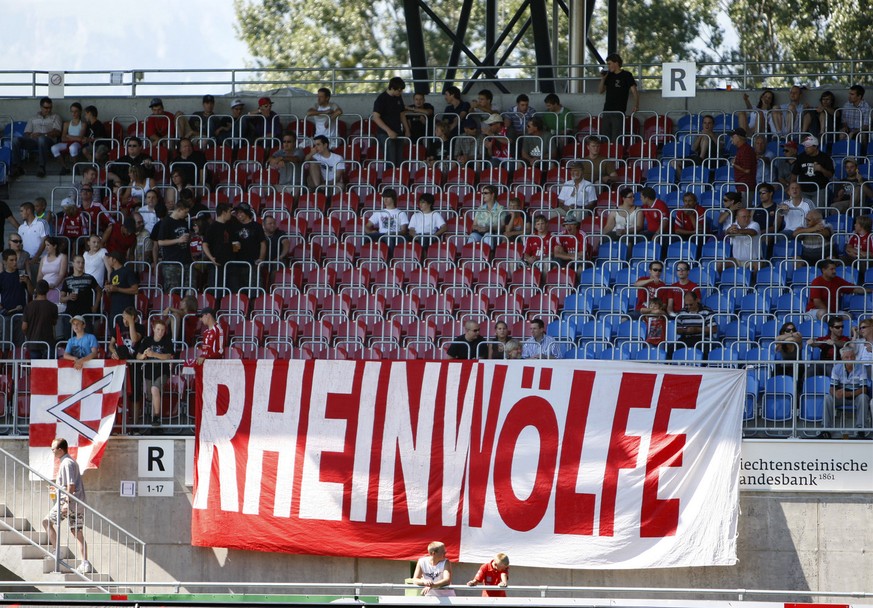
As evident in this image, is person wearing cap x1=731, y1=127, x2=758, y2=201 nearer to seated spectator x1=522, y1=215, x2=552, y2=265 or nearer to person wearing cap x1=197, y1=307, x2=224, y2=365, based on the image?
seated spectator x1=522, y1=215, x2=552, y2=265

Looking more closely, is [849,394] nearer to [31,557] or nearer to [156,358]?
[156,358]

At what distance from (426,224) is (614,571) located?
19.5ft

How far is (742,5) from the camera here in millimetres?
52156

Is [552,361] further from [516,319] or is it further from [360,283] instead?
[360,283]

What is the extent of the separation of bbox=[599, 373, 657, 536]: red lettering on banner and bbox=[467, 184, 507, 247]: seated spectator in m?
4.18

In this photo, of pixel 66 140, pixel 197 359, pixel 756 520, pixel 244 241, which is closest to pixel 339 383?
pixel 197 359

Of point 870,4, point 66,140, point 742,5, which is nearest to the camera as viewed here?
point 66,140

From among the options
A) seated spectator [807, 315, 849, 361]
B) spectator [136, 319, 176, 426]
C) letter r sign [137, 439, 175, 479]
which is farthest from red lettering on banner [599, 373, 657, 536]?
spectator [136, 319, 176, 426]

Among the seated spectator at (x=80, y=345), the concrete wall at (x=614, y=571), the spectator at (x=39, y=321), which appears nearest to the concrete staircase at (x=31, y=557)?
the concrete wall at (x=614, y=571)

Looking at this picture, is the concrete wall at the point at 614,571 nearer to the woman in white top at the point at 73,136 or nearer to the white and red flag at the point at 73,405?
the white and red flag at the point at 73,405

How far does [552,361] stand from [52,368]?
608cm

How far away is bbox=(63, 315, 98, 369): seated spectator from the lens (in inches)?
640

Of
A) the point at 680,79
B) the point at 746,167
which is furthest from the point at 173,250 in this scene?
the point at 746,167

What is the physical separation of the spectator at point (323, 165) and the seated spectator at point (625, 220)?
438 cm
